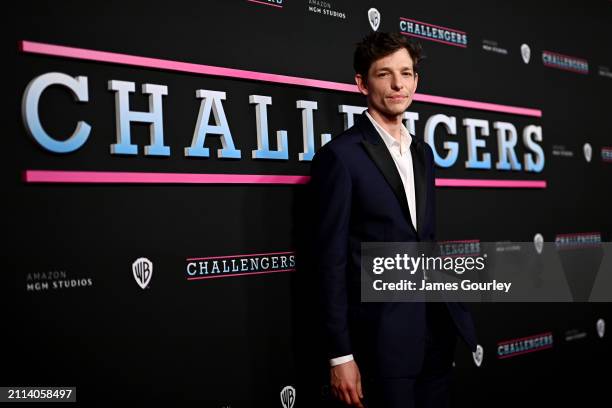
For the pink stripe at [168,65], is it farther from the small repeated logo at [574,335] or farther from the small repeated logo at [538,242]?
the small repeated logo at [574,335]

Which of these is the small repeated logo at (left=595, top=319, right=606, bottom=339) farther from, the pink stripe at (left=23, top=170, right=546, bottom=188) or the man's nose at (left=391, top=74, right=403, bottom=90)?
the man's nose at (left=391, top=74, right=403, bottom=90)

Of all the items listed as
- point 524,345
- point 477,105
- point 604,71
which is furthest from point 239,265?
point 604,71

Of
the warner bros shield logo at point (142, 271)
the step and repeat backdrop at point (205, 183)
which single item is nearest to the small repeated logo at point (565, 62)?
the step and repeat backdrop at point (205, 183)

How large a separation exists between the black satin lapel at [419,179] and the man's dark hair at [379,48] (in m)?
0.31

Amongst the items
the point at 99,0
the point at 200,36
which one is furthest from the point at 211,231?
the point at 99,0

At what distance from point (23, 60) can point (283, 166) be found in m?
0.99

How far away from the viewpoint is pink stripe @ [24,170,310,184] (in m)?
1.88

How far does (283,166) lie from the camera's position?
2.41m

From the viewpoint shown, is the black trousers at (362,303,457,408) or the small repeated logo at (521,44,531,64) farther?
the small repeated logo at (521,44,531,64)

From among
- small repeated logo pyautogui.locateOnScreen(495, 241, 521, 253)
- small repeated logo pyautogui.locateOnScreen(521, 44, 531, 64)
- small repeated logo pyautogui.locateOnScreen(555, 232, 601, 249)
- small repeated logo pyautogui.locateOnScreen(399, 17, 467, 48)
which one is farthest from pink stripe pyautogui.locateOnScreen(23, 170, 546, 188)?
small repeated logo pyautogui.locateOnScreen(555, 232, 601, 249)

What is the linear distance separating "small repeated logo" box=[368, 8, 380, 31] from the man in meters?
0.63

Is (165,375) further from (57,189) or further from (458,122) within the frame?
(458,122)

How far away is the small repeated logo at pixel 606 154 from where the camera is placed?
3.88 m

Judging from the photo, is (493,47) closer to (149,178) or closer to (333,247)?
(333,247)
